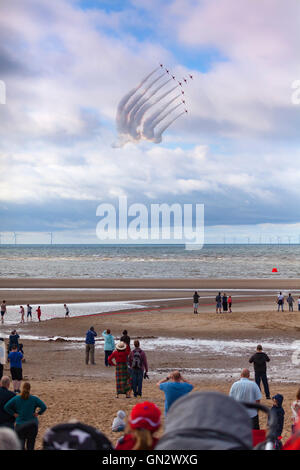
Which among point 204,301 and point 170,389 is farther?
point 204,301

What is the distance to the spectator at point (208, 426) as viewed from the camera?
10.1 ft

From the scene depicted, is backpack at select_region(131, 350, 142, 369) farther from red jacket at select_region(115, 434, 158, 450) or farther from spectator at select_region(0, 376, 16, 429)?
red jacket at select_region(115, 434, 158, 450)

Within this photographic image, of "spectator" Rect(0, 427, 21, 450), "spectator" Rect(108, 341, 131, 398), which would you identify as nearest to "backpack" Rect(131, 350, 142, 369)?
"spectator" Rect(108, 341, 131, 398)

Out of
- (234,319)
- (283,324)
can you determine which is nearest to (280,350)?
(283,324)

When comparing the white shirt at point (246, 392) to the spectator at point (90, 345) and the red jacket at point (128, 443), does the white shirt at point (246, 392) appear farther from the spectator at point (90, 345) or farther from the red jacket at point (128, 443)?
the spectator at point (90, 345)

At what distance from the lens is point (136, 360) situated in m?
13.2

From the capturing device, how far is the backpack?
43.1 ft

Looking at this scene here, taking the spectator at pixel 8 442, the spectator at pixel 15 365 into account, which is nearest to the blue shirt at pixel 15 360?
the spectator at pixel 15 365

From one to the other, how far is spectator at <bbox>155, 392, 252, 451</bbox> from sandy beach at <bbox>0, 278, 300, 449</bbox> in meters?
6.75

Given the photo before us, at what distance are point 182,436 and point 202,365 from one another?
16363 mm

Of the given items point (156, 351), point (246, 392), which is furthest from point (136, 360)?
point (156, 351)
